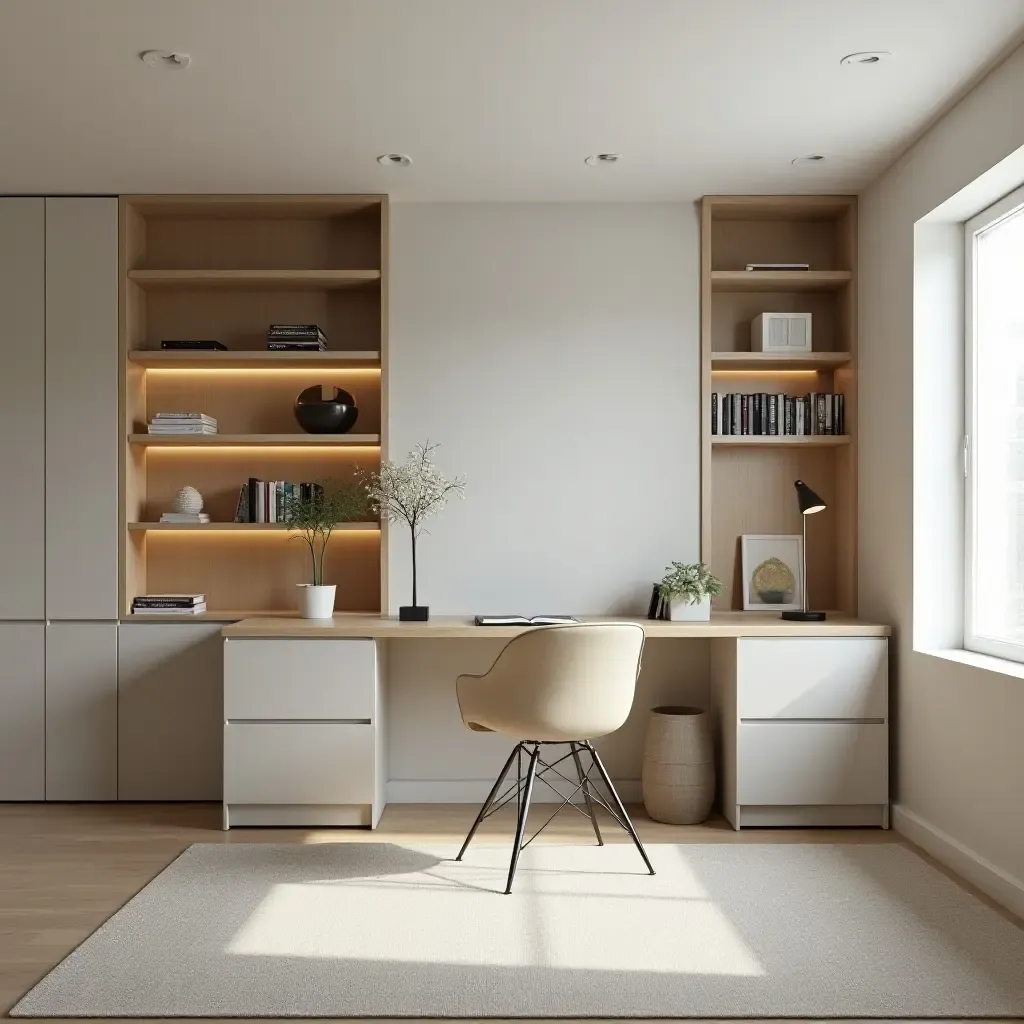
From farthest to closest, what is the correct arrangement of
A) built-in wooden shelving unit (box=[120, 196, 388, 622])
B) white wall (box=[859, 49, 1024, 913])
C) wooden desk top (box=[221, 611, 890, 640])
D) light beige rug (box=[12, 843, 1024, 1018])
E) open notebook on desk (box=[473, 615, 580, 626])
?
built-in wooden shelving unit (box=[120, 196, 388, 622])
open notebook on desk (box=[473, 615, 580, 626])
wooden desk top (box=[221, 611, 890, 640])
white wall (box=[859, 49, 1024, 913])
light beige rug (box=[12, 843, 1024, 1018])

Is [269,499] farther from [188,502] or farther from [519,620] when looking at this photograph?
[519,620]

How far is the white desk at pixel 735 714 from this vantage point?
13.6ft

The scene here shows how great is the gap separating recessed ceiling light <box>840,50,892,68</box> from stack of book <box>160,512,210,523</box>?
3.00m

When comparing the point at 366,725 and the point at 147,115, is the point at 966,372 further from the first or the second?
the point at 147,115

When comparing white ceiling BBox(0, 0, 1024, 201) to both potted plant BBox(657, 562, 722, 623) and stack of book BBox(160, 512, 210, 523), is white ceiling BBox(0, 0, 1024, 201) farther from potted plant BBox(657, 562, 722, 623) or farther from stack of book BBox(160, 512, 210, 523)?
potted plant BBox(657, 562, 722, 623)

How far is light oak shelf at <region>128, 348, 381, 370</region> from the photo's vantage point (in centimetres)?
457

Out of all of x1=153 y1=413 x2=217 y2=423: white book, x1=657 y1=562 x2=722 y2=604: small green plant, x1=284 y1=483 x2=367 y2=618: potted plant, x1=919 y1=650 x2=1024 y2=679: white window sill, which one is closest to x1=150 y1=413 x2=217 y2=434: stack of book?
x1=153 y1=413 x2=217 y2=423: white book

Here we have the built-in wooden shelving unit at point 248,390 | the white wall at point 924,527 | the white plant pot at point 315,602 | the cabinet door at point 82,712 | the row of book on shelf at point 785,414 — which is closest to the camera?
the white wall at point 924,527

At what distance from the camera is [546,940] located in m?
2.97

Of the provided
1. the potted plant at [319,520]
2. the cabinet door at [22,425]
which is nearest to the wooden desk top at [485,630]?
the potted plant at [319,520]

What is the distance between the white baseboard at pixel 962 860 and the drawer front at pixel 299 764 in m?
1.99

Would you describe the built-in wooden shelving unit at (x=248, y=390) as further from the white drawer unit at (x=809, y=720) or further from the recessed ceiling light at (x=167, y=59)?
the white drawer unit at (x=809, y=720)

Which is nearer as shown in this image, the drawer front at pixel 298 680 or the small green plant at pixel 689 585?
the drawer front at pixel 298 680

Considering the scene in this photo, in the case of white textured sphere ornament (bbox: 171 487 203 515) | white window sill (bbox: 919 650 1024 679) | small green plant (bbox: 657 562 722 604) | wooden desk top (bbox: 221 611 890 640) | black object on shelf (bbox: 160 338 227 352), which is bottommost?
white window sill (bbox: 919 650 1024 679)
